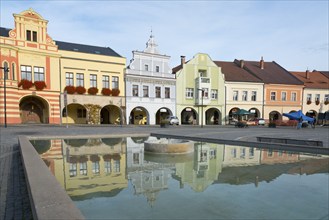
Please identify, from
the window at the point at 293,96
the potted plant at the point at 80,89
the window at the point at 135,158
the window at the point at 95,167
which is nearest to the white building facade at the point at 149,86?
the potted plant at the point at 80,89

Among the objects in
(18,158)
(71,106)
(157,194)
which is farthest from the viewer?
(71,106)

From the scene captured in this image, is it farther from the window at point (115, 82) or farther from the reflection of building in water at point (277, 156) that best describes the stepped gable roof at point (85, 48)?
the reflection of building in water at point (277, 156)

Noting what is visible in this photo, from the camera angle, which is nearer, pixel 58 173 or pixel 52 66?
pixel 58 173

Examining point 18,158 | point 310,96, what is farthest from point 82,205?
point 310,96

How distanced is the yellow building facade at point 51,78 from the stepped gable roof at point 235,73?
20.3 metres

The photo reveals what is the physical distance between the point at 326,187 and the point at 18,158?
9.99 meters

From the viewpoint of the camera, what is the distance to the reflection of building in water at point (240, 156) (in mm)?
8484

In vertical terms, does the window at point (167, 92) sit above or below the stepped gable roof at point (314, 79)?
below

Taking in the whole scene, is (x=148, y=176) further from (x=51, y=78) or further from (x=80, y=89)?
(x=51, y=78)

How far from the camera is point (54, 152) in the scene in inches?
394

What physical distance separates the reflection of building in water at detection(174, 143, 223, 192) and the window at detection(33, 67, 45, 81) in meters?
26.6

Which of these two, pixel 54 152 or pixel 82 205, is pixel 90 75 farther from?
pixel 82 205

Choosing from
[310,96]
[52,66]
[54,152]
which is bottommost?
[54,152]

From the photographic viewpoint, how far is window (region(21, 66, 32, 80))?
2797cm
